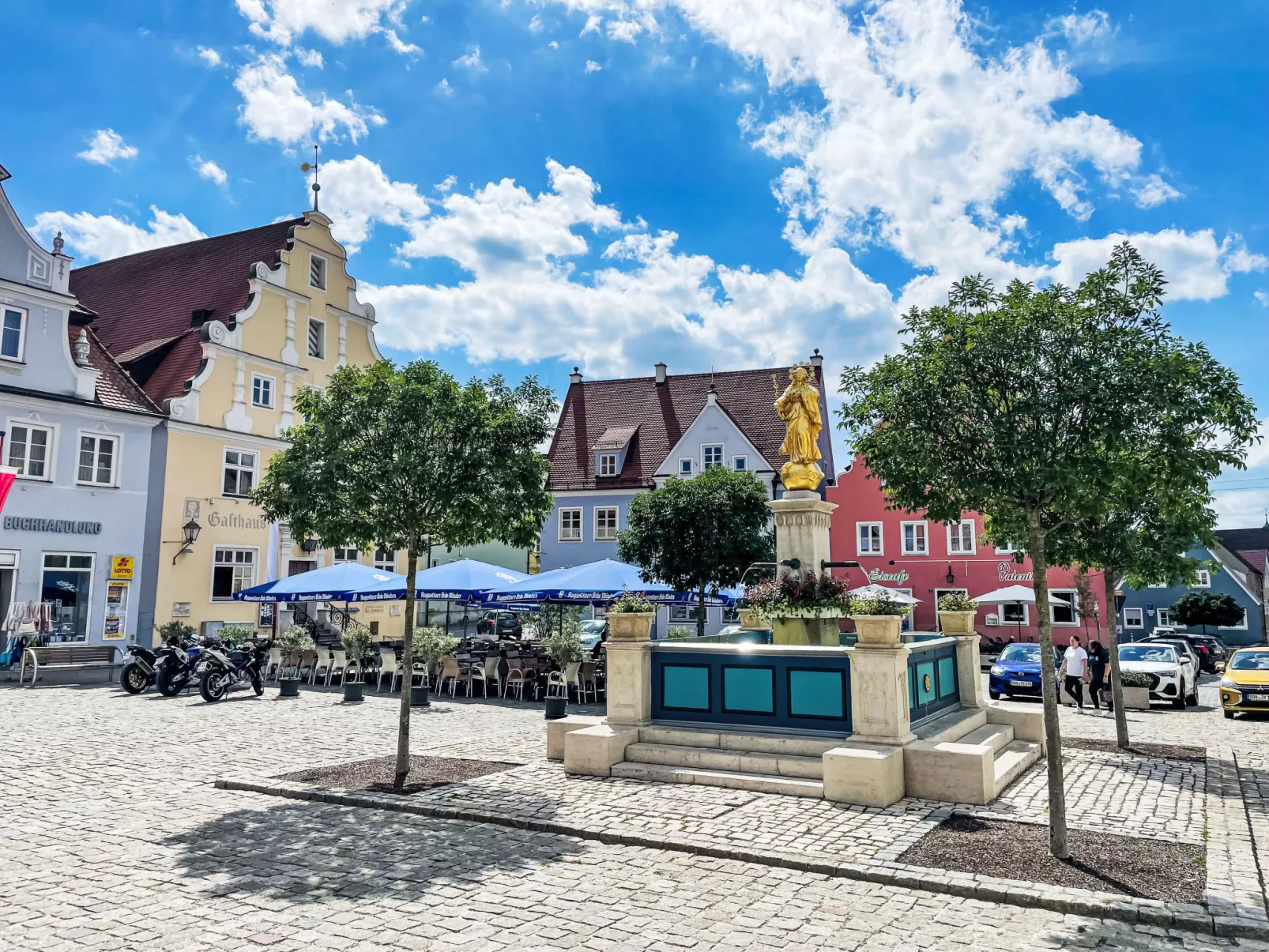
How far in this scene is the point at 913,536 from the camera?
134ft

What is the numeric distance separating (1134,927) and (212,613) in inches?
1125

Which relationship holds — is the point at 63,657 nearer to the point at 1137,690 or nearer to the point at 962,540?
the point at 1137,690

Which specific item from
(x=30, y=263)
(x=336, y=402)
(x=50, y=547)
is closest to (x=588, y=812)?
(x=336, y=402)

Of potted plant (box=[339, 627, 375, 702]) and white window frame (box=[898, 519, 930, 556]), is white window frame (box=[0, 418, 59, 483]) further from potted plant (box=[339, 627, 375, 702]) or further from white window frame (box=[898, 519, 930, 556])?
white window frame (box=[898, 519, 930, 556])

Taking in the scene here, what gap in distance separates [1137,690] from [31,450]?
2738cm

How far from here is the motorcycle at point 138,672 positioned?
66.6 ft

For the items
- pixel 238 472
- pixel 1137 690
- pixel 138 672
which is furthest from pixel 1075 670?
pixel 238 472

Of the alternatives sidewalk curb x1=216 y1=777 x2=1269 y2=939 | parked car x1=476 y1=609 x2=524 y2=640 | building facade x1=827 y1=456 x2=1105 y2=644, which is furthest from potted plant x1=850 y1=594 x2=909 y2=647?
building facade x1=827 y1=456 x2=1105 y2=644

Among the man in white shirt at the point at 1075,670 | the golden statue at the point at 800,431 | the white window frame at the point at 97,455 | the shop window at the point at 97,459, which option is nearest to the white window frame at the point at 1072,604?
the man in white shirt at the point at 1075,670

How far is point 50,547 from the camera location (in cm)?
2547

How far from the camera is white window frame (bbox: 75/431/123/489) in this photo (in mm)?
26281

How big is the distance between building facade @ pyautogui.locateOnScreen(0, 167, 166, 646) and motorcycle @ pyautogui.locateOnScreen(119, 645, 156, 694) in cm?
572

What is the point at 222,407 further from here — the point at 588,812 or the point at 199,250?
the point at 588,812

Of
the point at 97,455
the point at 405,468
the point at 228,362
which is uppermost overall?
the point at 228,362
